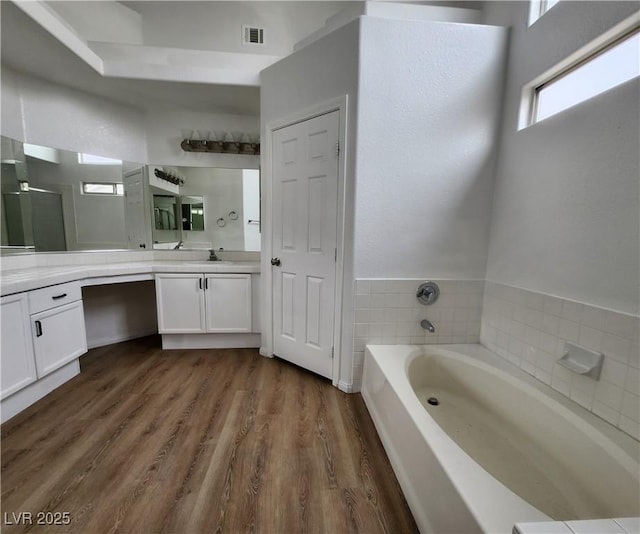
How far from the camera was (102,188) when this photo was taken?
2.48 metres

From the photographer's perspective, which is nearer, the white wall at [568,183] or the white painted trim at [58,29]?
the white wall at [568,183]

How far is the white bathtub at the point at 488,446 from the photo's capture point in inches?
31.9

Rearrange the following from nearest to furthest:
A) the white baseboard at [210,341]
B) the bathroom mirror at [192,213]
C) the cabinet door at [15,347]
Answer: the cabinet door at [15,347], the white baseboard at [210,341], the bathroom mirror at [192,213]

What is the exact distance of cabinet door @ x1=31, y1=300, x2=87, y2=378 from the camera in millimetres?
1668

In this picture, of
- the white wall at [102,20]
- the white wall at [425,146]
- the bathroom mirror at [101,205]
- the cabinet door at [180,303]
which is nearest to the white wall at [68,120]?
the bathroom mirror at [101,205]

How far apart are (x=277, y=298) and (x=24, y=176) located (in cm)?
226

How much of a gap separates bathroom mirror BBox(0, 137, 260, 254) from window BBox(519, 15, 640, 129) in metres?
2.35

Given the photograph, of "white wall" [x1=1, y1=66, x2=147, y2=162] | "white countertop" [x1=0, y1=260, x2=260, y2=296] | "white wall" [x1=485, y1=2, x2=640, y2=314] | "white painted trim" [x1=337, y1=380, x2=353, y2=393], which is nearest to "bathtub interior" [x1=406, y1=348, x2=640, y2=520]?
"white painted trim" [x1=337, y1=380, x2=353, y2=393]

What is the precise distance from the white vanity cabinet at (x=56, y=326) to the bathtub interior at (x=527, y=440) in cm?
241

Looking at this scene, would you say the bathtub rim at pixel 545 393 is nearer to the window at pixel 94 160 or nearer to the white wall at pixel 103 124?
the white wall at pixel 103 124

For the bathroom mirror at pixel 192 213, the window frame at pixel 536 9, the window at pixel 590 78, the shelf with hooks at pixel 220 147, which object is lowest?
the bathroom mirror at pixel 192 213

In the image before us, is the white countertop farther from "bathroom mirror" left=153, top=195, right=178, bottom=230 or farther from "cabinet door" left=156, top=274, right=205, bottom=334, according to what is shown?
"bathroom mirror" left=153, top=195, right=178, bottom=230

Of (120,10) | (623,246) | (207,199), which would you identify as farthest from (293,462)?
(120,10)

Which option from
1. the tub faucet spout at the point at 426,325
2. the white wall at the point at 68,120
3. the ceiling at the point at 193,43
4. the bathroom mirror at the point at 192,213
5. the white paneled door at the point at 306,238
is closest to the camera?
the tub faucet spout at the point at 426,325
